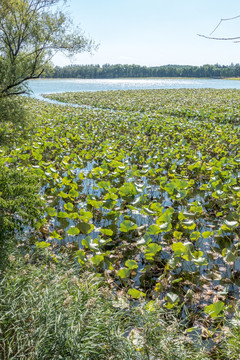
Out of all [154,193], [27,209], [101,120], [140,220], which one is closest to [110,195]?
[140,220]

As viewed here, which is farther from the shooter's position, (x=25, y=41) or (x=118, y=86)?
(x=118, y=86)

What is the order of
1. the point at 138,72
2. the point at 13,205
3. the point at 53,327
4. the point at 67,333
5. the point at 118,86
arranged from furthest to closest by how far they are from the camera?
the point at 138,72
the point at 118,86
the point at 13,205
the point at 53,327
the point at 67,333

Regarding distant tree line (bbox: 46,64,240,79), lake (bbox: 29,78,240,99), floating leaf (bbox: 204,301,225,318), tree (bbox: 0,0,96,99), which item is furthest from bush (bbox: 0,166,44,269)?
distant tree line (bbox: 46,64,240,79)

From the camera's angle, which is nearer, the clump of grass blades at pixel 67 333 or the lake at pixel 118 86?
the clump of grass blades at pixel 67 333

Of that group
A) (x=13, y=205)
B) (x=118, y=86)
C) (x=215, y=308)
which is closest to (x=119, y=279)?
(x=215, y=308)

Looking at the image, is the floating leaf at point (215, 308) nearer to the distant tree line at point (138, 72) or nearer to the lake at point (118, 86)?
the lake at point (118, 86)

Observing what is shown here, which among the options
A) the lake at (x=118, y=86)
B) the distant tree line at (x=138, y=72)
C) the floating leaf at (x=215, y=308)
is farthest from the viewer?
the distant tree line at (x=138, y=72)

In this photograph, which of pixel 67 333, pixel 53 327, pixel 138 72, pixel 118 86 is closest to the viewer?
pixel 67 333

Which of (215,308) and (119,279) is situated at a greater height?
(215,308)

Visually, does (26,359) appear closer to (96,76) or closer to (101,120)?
(101,120)

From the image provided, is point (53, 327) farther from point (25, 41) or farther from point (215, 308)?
point (25, 41)

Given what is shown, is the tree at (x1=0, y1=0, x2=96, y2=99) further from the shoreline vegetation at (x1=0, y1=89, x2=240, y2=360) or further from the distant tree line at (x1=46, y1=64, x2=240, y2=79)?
the distant tree line at (x1=46, y1=64, x2=240, y2=79)

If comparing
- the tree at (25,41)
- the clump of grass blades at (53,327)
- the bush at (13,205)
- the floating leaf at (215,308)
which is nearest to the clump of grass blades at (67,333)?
the clump of grass blades at (53,327)

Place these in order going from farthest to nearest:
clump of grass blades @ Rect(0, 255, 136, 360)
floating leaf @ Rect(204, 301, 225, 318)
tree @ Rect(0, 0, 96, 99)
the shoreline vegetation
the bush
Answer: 1. tree @ Rect(0, 0, 96, 99)
2. the bush
3. floating leaf @ Rect(204, 301, 225, 318)
4. the shoreline vegetation
5. clump of grass blades @ Rect(0, 255, 136, 360)
